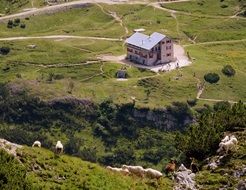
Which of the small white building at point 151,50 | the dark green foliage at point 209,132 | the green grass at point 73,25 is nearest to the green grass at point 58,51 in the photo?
the small white building at point 151,50

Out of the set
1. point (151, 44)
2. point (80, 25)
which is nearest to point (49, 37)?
point (80, 25)

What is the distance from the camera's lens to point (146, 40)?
12600 centimetres

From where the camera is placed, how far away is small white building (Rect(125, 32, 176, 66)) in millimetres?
122375

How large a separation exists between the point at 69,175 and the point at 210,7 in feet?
422

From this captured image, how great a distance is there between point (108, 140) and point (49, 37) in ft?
133

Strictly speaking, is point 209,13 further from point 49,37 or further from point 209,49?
point 49,37

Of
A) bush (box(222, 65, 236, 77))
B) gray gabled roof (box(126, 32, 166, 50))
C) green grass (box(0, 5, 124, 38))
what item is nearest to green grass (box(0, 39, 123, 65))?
gray gabled roof (box(126, 32, 166, 50))

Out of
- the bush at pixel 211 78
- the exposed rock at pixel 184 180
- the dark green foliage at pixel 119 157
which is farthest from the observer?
the bush at pixel 211 78

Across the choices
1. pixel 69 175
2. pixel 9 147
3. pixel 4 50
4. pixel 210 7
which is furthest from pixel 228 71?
pixel 9 147

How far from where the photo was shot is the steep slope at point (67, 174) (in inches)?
1095

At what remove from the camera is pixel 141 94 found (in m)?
110

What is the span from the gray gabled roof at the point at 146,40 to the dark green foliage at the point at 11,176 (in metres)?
96.6

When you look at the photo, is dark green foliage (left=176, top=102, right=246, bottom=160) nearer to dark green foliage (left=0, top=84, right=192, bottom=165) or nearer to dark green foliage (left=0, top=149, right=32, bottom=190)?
dark green foliage (left=0, top=149, right=32, bottom=190)

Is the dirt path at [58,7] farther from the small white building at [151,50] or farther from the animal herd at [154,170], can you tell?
the animal herd at [154,170]
